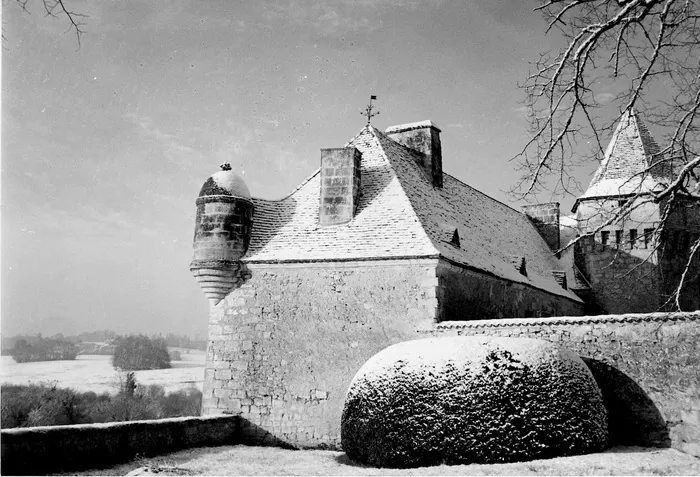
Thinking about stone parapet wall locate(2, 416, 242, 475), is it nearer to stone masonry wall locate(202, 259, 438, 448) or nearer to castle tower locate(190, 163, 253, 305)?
stone masonry wall locate(202, 259, 438, 448)

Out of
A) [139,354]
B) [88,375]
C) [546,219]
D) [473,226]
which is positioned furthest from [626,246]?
[139,354]

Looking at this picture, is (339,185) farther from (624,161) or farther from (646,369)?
(624,161)

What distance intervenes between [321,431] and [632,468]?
6712 millimetres

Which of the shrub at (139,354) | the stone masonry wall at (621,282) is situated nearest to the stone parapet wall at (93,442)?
the stone masonry wall at (621,282)

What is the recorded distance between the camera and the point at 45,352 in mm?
60875

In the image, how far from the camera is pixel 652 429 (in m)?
10.9

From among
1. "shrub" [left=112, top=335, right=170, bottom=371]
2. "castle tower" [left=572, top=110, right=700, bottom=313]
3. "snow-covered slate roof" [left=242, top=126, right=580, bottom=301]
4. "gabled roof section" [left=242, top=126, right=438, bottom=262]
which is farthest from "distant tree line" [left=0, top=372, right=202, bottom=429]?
"castle tower" [left=572, top=110, right=700, bottom=313]

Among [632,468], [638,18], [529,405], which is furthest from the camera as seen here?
[529,405]

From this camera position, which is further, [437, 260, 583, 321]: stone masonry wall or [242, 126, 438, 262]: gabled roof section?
[242, 126, 438, 262]: gabled roof section

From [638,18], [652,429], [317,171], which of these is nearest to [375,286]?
[317,171]

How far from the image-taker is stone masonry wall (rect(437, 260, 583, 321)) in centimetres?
1377

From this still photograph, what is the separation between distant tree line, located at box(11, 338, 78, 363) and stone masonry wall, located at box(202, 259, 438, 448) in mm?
47681

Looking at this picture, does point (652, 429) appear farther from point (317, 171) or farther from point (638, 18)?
point (317, 171)

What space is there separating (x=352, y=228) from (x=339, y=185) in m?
1.26
